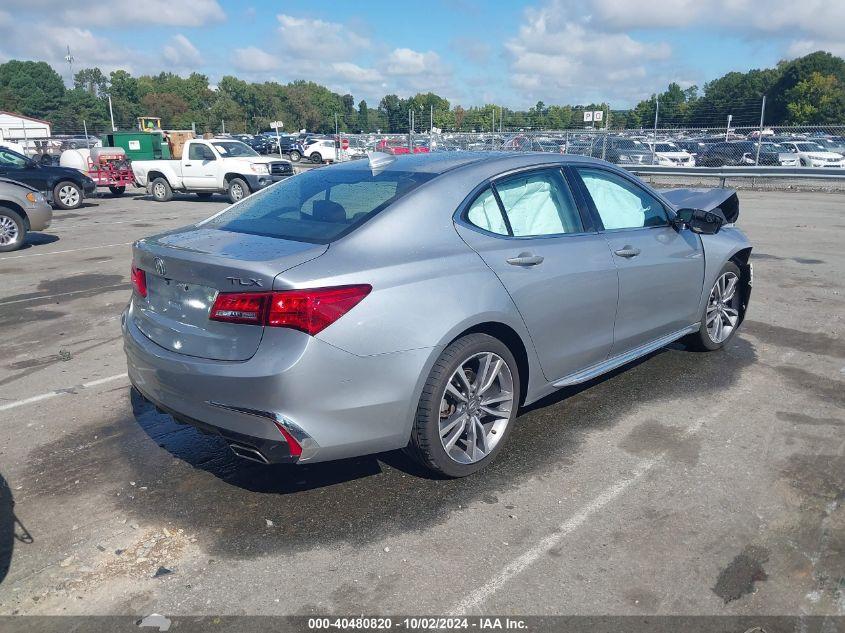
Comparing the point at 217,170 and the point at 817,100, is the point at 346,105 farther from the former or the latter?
the point at 217,170

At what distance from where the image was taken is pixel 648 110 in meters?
51.9

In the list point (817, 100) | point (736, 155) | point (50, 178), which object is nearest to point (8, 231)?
point (50, 178)

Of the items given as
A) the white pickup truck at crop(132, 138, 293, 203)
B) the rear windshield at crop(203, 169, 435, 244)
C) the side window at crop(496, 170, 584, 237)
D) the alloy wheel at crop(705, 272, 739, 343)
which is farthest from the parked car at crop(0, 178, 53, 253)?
the alloy wheel at crop(705, 272, 739, 343)

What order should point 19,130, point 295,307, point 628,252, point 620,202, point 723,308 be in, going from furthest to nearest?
point 19,130 < point 723,308 < point 620,202 < point 628,252 < point 295,307

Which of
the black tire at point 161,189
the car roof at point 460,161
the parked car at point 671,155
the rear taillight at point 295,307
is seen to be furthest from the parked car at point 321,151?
the rear taillight at point 295,307

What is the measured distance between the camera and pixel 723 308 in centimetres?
575

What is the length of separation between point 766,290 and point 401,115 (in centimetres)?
3972

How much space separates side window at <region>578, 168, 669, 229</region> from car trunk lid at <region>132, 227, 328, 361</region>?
83.4 inches

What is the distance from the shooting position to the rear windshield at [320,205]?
3.55m

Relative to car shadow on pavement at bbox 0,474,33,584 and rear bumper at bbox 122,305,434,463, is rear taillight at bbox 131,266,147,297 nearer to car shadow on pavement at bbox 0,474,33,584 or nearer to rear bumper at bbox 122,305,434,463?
rear bumper at bbox 122,305,434,463

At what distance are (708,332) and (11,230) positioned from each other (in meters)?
11.4

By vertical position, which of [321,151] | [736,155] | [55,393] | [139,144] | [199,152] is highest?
[139,144]

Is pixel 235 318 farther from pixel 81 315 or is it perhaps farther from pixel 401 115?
pixel 401 115

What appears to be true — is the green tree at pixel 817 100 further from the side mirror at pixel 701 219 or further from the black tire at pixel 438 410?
the black tire at pixel 438 410
